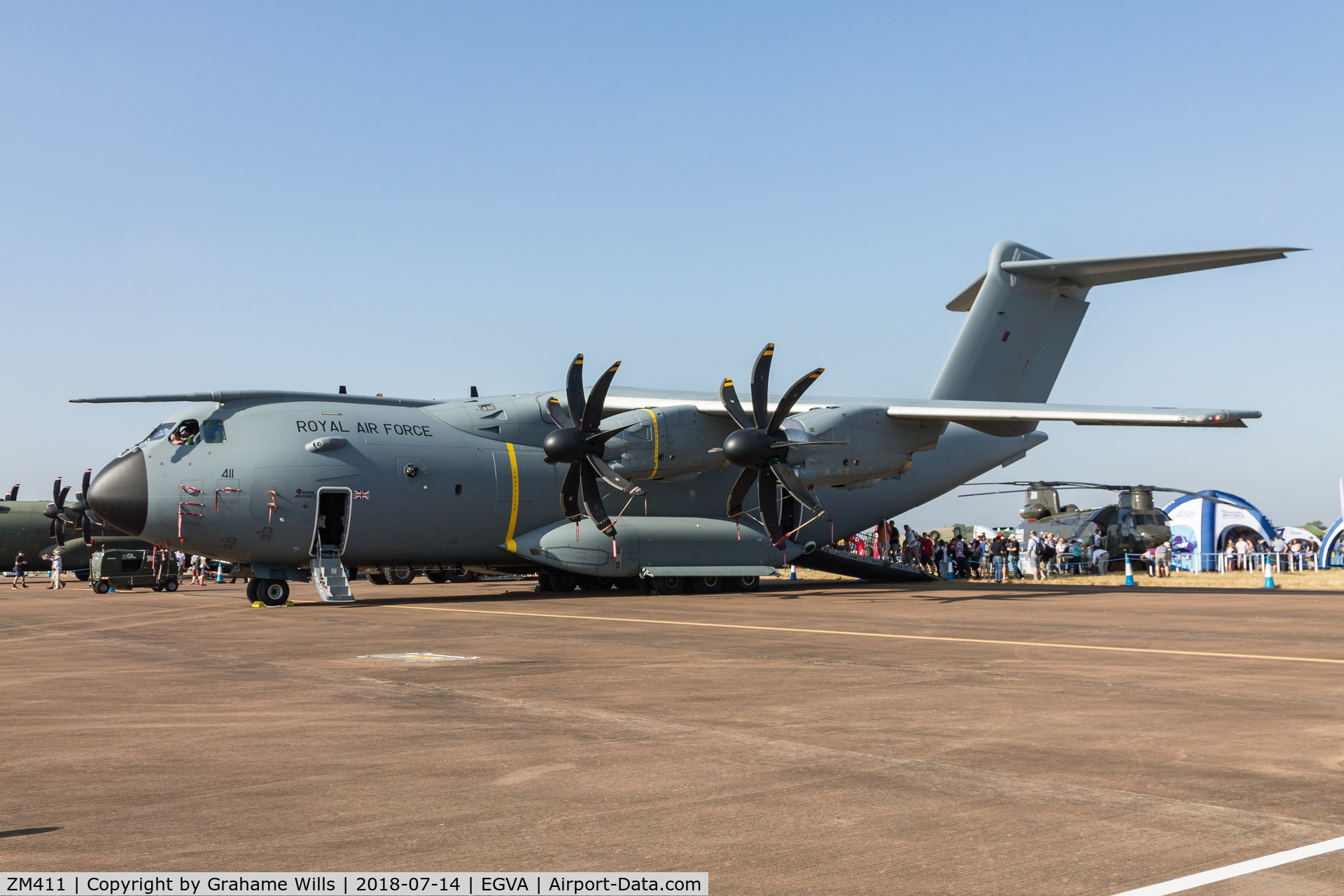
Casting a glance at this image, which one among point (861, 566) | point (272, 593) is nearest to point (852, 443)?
point (861, 566)

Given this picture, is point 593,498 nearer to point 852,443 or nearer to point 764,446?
point 764,446

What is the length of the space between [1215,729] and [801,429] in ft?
56.0

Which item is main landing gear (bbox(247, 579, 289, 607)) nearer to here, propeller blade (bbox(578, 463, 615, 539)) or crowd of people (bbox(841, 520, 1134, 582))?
propeller blade (bbox(578, 463, 615, 539))

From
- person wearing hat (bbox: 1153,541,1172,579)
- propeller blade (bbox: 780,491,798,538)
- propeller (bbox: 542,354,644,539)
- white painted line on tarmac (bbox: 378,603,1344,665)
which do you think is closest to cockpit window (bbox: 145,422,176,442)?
white painted line on tarmac (bbox: 378,603,1344,665)

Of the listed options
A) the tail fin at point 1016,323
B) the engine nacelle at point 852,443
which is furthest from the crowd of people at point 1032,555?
the engine nacelle at point 852,443

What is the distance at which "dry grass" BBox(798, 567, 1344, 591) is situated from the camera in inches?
1207

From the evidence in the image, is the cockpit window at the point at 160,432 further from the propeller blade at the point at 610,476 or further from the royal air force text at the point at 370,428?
the propeller blade at the point at 610,476

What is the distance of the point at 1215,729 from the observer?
7668 millimetres

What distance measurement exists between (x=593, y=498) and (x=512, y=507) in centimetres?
268

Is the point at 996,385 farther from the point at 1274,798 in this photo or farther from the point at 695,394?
the point at 1274,798

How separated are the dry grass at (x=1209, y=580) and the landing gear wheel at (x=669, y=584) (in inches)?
325

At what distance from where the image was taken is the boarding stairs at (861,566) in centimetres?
3294

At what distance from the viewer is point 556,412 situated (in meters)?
25.8

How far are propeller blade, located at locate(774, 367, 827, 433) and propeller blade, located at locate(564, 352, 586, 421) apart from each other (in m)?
3.97
